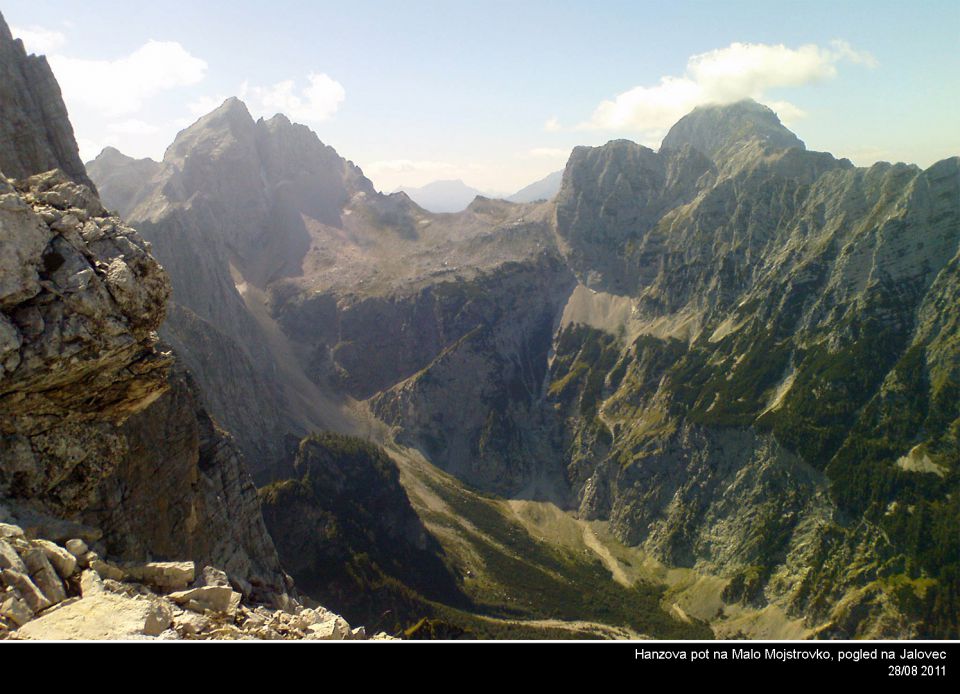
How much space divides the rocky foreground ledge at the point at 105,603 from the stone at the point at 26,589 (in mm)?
26

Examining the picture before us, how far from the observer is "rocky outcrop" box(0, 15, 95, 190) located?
6044cm

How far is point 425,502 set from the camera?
192 metres

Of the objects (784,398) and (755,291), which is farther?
(755,291)

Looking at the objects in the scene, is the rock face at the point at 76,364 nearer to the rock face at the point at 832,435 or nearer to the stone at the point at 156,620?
the stone at the point at 156,620

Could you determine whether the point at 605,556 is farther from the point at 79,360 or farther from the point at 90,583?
the point at 90,583

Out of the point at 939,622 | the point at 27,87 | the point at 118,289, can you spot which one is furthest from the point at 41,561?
the point at 939,622

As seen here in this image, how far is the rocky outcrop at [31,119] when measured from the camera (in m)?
60.4

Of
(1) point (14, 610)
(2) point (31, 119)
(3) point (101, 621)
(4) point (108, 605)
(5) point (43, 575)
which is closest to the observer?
(1) point (14, 610)

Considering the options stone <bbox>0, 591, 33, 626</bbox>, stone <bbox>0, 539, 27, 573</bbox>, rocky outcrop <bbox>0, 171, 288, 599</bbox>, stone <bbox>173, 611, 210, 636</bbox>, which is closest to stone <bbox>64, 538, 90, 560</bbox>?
stone <bbox>0, 539, 27, 573</bbox>

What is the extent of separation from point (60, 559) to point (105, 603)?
4.42m

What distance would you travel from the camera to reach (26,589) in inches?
767

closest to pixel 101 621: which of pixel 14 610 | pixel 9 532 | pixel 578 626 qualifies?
pixel 14 610
